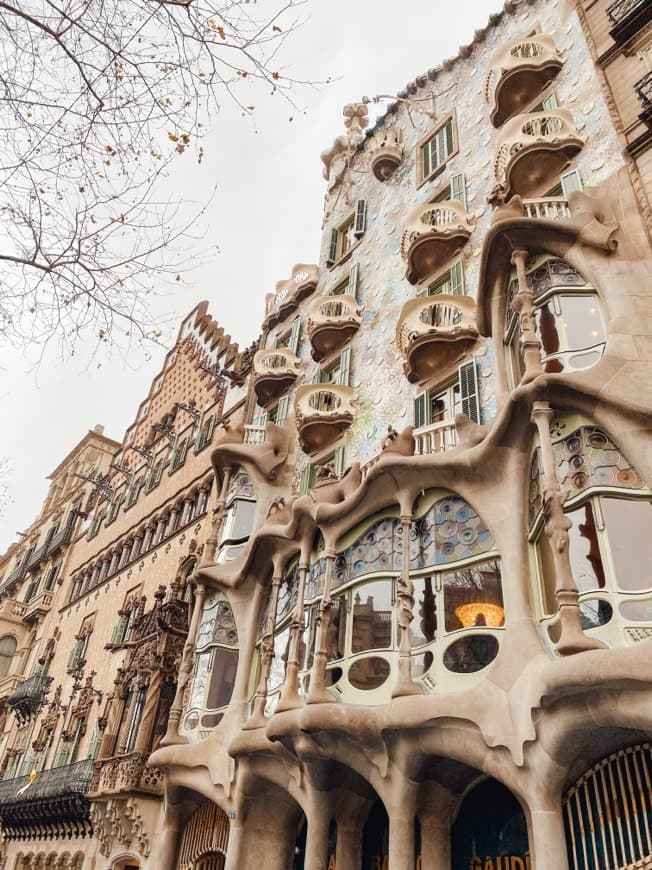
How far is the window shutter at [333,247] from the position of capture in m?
21.1

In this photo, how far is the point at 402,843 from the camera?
8.64 meters

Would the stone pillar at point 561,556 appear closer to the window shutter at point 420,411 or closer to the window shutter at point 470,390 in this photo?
the window shutter at point 470,390

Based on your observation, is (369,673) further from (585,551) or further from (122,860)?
(122,860)

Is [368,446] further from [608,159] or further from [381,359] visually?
Result: [608,159]

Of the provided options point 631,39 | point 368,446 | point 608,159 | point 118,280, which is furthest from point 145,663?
point 631,39

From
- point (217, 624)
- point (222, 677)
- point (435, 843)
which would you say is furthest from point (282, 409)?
point (435, 843)

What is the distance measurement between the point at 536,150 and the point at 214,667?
→ 1258 cm

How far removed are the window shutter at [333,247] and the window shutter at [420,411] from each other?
359 inches

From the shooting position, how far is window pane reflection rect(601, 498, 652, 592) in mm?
7336

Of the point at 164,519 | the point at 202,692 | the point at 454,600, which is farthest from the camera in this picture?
the point at 164,519

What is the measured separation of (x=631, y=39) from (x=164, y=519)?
19.3 m

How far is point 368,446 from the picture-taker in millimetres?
14422

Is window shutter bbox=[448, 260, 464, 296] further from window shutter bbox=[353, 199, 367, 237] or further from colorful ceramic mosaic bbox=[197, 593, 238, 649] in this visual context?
colorful ceramic mosaic bbox=[197, 593, 238, 649]

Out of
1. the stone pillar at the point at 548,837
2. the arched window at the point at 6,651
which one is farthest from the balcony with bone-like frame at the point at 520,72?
the arched window at the point at 6,651
